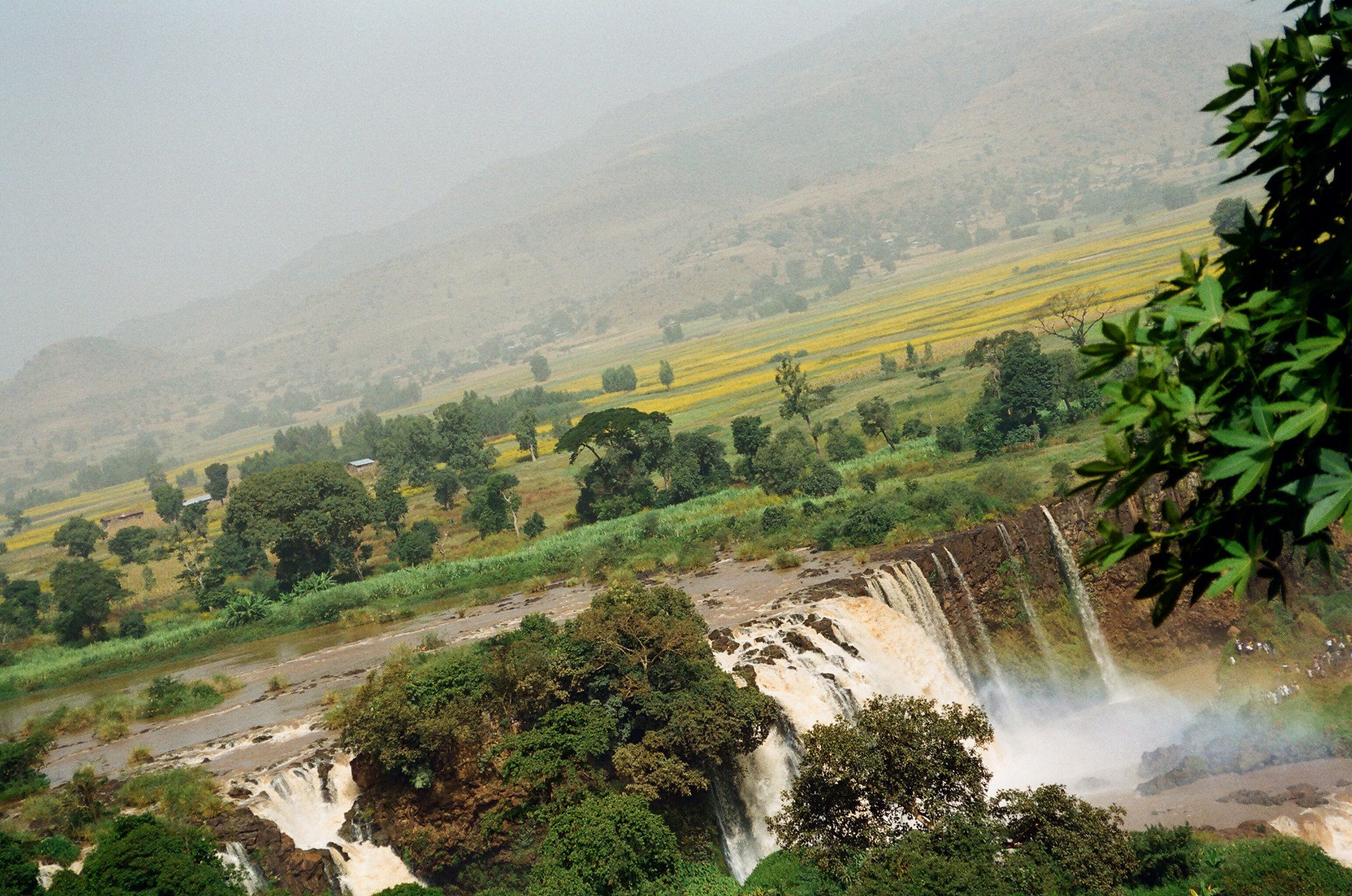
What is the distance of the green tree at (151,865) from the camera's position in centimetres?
1465

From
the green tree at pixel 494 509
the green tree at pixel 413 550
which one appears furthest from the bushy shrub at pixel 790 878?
the green tree at pixel 413 550

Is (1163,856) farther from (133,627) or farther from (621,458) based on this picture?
(133,627)

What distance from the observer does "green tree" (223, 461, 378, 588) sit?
44156mm

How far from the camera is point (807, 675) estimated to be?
22766 mm

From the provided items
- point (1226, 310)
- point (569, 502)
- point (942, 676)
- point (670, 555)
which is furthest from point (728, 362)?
point (1226, 310)

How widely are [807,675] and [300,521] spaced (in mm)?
29483

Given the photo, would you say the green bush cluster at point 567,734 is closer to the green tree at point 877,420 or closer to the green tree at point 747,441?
the green tree at point 747,441

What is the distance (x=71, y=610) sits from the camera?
42.1 metres

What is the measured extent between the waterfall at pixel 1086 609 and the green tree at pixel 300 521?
30.9m

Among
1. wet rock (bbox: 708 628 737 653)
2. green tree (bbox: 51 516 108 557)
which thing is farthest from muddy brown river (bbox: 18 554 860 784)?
green tree (bbox: 51 516 108 557)

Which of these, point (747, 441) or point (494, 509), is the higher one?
point (747, 441)

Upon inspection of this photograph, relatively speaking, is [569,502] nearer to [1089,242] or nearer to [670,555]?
[670,555]

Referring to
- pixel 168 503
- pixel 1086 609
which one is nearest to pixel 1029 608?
pixel 1086 609

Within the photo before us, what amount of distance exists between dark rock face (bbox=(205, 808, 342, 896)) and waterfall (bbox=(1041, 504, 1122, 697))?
21140 millimetres
